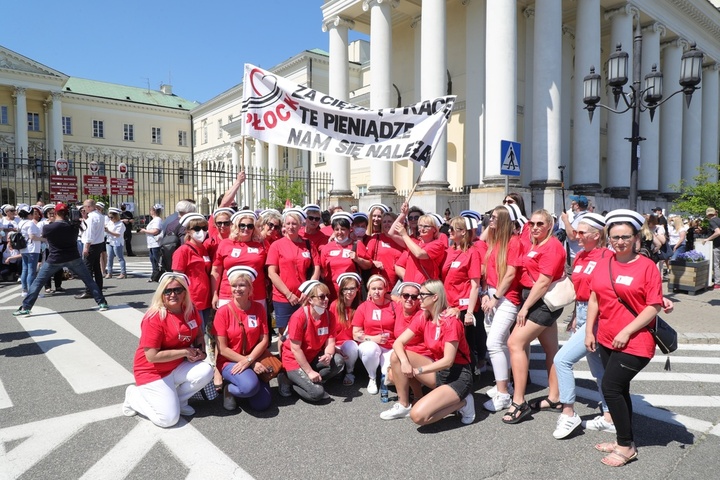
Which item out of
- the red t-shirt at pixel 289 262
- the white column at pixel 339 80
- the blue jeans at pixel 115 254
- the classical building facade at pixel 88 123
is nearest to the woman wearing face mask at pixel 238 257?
the red t-shirt at pixel 289 262

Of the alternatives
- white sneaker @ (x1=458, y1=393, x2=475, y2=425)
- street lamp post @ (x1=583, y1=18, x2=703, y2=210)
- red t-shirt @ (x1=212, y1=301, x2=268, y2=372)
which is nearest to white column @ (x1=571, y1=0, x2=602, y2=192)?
street lamp post @ (x1=583, y1=18, x2=703, y2=210)

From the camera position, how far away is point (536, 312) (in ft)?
15.3

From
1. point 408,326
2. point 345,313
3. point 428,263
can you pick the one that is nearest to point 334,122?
point 428,263

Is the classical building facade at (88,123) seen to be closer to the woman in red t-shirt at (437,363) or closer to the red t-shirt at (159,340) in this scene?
the red t-shirt at (159,340)

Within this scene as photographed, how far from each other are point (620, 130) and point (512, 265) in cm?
2329

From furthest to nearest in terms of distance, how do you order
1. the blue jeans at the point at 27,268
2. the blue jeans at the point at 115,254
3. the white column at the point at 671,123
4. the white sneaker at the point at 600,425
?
the white column at the point at 671,123
the blue jeans at the point at 115,254
the blue jeans at the point at 27,268
the white sneaker at the point at 600,425

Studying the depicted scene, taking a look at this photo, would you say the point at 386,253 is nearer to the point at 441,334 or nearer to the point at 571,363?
the point at 441,334

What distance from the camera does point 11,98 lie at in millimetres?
51375

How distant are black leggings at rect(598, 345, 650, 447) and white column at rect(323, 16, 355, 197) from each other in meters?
21.9

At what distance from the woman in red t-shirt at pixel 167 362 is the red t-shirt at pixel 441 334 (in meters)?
2.08

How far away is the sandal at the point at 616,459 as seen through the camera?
375 centimetres

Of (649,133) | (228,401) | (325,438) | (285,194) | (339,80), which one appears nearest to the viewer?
(325,438)

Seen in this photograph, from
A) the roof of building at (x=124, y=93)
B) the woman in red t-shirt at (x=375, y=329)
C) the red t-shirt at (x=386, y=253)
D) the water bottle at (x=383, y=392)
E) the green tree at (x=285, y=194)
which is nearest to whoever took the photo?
the water bottle at (x=383, y=392)

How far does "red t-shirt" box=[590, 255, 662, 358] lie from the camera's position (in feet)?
12.0
